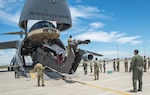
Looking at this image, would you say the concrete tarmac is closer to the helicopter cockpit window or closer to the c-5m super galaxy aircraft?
the c-5m super galaxy aircraft

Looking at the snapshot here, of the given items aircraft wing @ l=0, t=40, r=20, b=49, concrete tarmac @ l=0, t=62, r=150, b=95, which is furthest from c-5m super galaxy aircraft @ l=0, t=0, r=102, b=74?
aircraft wing @ l=0, t=40, r=20, b=49

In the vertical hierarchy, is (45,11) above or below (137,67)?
above

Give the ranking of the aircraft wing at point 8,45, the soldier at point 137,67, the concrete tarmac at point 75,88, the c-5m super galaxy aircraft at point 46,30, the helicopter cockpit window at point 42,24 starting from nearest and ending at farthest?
the soldier at point 137,67
the concrete tarmac at point 75,88
the c-5m super galaxy aircraft at point 46,30
the helicopter cockpit window at point 42,24
the aircraft wing at point 8,45

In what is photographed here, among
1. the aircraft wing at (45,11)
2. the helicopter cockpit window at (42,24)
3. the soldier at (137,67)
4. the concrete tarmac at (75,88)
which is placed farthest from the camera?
the aircraft wing at (45,11)

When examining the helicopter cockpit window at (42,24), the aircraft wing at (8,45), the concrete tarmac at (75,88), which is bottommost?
the concrete tarmac at (75,88)

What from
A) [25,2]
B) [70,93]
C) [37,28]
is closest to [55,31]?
[37,28]

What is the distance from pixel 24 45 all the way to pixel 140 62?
1601 centimetres

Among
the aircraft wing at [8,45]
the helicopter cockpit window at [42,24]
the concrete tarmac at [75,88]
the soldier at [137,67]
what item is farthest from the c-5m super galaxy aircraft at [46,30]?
the soldier at [137,67]

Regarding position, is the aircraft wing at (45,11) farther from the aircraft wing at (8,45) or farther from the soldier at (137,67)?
the soldier at (137,67)

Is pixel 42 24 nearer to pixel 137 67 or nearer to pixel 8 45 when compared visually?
pixel 8 45

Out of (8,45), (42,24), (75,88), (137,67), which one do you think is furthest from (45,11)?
(137,67)

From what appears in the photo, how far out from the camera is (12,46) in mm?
29203

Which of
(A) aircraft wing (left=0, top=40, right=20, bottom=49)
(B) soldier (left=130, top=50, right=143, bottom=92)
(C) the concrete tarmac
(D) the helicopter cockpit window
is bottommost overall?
(C) the concrete tarmac

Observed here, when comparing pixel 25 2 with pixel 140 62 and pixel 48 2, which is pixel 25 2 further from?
pixel 140 62
